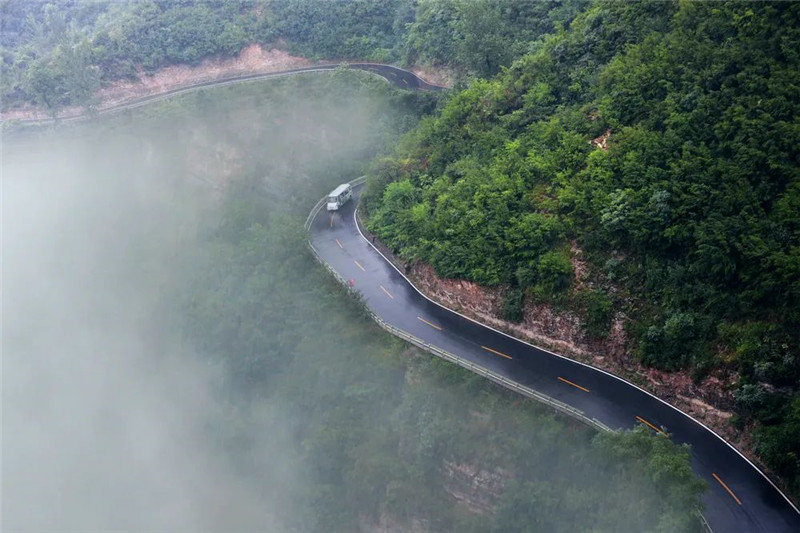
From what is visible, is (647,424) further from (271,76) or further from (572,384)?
(271,76)

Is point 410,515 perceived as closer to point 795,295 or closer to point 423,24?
point 795,295

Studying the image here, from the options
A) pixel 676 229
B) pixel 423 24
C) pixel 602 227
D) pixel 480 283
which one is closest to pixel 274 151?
pixel 423 24

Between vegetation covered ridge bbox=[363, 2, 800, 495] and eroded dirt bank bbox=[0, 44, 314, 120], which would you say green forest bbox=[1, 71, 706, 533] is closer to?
eroded dirt bank bbox=[0, 44, 314, 120]

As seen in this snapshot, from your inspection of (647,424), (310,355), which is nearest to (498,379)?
(647,424)

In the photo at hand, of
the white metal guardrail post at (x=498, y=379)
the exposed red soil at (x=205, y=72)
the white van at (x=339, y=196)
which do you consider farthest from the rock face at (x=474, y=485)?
the exposed red soil at (x=205, y=72)

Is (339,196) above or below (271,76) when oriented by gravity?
below
